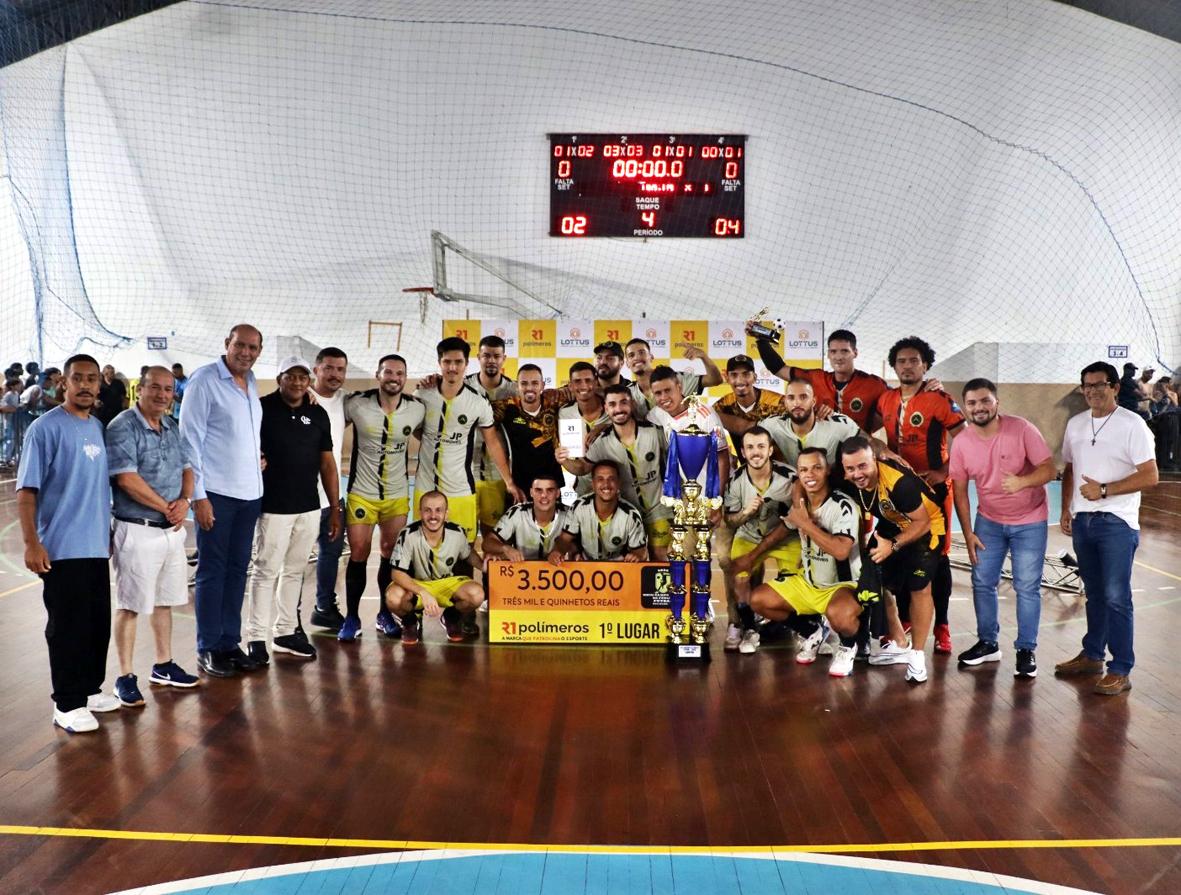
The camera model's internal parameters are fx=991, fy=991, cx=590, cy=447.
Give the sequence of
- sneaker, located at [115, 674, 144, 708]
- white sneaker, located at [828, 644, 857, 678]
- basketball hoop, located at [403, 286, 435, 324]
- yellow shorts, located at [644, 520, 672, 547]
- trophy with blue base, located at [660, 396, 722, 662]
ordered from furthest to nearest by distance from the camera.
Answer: basketball hoop, located at [403, 286, 435, 324] < yellow shorts, located at [644, 520, 672, 547] < trophy with blue base, located at [660, 396, 722, 662] < white sneaker, located at [828, 644, 857, 678] < sneaker, located at [115, 674, 144, 708]

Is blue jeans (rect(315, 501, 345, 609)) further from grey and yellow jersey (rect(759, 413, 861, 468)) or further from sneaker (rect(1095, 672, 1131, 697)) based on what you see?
sneaker (rect(1095, 672, 1131, 697))

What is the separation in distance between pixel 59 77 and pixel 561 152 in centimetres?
709

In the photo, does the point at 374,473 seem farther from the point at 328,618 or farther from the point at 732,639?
the point at 732,639

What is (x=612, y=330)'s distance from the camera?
43.9 feet

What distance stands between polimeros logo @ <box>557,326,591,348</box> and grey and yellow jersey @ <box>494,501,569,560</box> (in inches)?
282

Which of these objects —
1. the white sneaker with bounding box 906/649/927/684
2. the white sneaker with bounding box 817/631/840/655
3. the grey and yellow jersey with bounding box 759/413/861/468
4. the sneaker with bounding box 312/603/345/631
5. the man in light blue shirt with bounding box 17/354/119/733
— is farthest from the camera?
the sneaker with bounding box 312/603/345/631

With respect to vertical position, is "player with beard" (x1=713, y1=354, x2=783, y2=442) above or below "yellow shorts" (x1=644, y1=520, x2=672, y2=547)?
above

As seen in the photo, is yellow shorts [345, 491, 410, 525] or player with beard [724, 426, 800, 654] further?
yellow shorts [345, 491, 410, 525]

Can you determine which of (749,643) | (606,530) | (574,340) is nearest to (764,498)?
(749,643)

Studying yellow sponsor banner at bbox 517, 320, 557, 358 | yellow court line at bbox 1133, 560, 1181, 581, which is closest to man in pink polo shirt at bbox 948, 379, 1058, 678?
yellow court line at bbox 1133, 560, 1181, 581

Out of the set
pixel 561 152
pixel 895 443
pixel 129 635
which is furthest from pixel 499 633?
pixel 561 152

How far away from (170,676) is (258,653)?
1.70 feet

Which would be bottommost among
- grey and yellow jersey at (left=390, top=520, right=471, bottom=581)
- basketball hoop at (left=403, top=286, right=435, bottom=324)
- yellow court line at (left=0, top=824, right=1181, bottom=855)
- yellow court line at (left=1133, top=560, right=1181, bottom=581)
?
yellow court line at (left=0, top=824, right=1181, bottom=855)

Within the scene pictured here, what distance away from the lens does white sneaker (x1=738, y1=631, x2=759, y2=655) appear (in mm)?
5930
